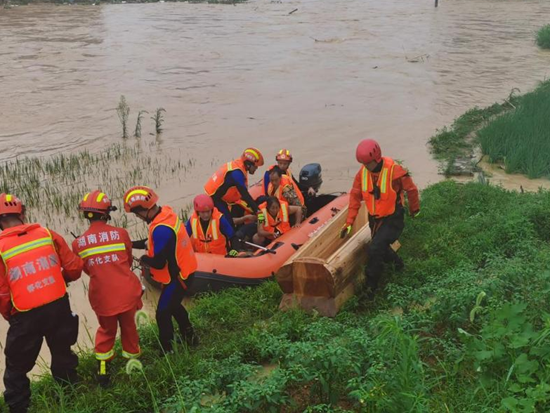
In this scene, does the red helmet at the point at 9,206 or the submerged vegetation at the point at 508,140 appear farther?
the submerged vegetation at the point at 508,140

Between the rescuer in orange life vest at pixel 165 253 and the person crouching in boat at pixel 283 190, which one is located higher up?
the rescuer in orange life vest at pixel 165 253

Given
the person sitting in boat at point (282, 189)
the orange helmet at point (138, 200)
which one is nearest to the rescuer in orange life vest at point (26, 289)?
the orange helmet at point (138, 200)

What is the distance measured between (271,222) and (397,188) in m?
2.22

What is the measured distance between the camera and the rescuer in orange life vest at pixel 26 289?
3.96 m

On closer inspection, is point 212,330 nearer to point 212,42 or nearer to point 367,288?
point 367,288

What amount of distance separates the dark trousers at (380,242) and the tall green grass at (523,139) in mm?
5267

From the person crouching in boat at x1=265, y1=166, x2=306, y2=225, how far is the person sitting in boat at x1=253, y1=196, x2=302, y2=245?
301mm

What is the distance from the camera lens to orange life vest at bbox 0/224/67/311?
13.0ft

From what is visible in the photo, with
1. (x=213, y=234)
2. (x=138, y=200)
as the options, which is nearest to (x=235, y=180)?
(x=213, y=234)

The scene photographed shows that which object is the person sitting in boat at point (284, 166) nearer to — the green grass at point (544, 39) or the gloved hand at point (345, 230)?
the gloved hand at point (345, 230)

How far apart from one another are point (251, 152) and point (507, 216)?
10.5 feet

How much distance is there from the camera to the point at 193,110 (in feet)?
53.5

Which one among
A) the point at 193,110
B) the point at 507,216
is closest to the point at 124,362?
the point at 507,216

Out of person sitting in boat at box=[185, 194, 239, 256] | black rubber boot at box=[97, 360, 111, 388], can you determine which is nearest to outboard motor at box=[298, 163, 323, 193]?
person sitting in boat at box=[185, 194, 239, 256]
